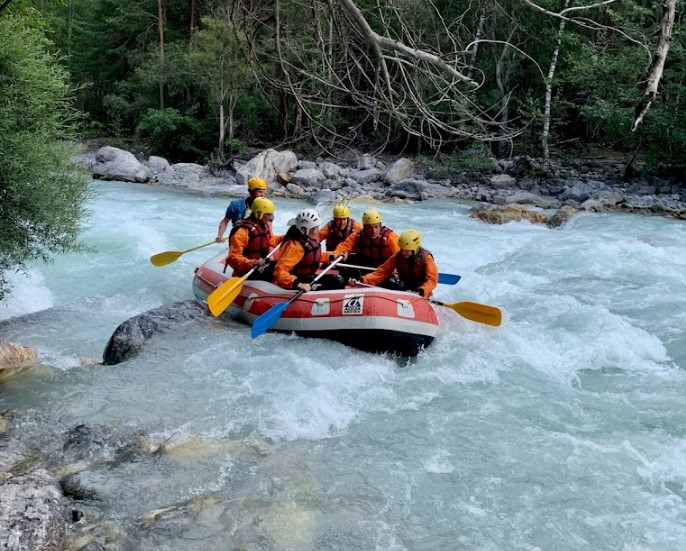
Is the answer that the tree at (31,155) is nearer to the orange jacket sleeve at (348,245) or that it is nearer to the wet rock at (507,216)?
the orange jacket sleeve at (348,245)

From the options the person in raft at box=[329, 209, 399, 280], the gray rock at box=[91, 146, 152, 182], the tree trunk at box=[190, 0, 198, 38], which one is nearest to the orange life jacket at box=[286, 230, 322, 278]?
the person in raft at box=[329, 209, 399, 280]

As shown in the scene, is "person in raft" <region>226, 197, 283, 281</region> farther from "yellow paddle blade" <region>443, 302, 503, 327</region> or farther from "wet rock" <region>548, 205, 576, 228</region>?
"wet rock" <region>548, 205, 576, 228</region>

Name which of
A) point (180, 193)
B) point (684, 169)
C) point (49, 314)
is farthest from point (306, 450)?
point (684, 169)

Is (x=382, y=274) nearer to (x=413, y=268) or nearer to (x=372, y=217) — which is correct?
(x=413, y=268)

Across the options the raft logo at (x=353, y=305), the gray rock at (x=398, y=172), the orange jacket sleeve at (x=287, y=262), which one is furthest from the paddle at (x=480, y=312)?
A: the gray rock at (x=398, y=172)

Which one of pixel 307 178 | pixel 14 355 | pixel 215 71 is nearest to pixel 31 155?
pixel 14 355

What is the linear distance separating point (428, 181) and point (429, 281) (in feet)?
42.2

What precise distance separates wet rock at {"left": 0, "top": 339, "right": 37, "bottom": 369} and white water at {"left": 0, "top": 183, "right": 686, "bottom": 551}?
137mm

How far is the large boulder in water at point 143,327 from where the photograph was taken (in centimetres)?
554

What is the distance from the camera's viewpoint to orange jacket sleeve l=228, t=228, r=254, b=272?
6594 mm

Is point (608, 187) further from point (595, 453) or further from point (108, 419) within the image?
point (108, 419)

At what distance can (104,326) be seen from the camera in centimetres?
662

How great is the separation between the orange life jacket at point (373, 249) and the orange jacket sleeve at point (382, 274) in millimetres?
515

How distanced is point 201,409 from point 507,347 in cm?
281
